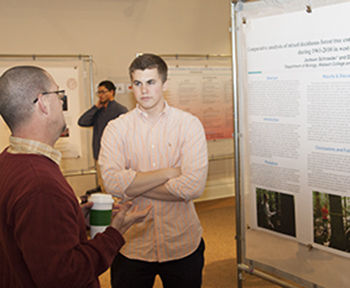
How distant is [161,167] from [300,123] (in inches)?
30.3

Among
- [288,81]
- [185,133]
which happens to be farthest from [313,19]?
[185,133]

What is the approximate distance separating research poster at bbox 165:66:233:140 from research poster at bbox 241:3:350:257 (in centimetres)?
340

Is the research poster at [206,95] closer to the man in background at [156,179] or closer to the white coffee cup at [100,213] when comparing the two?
the man in background at [156,179]

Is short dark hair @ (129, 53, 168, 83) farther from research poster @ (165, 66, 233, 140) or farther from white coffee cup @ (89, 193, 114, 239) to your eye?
research poster @ (165, 66, 233, 140)

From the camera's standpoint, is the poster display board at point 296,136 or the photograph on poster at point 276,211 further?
the photograph on poster at point 276,211

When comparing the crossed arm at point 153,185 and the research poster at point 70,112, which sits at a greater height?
the research poster at point 70,112

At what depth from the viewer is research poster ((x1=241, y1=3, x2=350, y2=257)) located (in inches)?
74.0

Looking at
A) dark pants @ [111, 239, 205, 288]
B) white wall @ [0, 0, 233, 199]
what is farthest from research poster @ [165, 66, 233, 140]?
dark pants @ [111, 239, 205, 288]

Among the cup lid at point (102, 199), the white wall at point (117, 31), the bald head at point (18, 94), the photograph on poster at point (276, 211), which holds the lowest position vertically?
the photograph on poster at point (276, 211)

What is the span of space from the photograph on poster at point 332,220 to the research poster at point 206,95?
12.4ft

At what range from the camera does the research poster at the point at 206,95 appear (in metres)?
5.64

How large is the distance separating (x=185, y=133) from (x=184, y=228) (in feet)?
1.68

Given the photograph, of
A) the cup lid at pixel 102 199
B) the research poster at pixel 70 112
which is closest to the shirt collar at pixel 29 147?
the cup lid at pixel 102 199

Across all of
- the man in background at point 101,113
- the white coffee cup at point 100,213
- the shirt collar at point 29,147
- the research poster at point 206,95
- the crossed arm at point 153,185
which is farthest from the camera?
the research poster at point 206,95
